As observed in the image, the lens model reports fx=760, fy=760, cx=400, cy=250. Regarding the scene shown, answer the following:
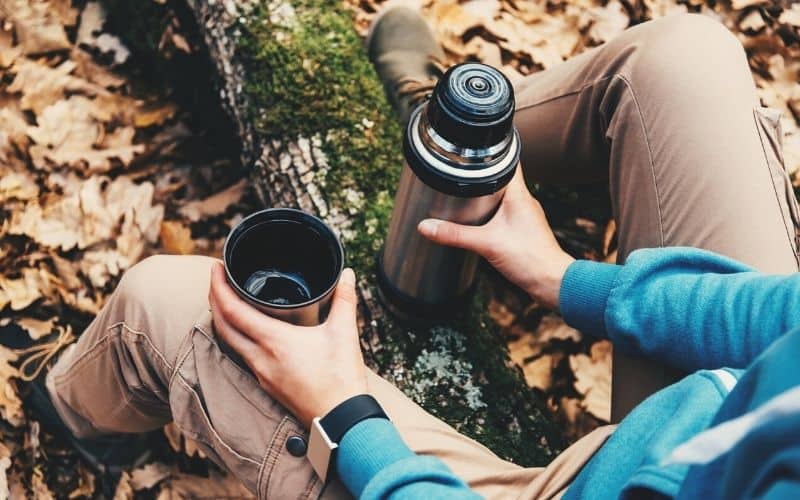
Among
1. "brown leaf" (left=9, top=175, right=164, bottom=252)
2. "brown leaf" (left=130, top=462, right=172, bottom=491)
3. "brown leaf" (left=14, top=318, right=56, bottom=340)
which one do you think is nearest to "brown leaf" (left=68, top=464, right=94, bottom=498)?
"brown leaf" (left=130, top=462, right=172, bottom=491)

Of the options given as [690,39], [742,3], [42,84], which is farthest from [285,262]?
[742,3]

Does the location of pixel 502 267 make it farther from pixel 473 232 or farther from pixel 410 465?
pixel 410 465

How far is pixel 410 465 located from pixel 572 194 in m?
1.84

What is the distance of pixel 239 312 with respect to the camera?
172 cm

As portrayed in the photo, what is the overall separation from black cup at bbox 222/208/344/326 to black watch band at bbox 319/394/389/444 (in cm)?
24


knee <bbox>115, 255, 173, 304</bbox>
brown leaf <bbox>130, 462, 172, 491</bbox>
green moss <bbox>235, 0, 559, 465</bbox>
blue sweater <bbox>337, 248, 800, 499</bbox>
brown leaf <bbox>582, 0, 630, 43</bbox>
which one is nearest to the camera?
blue sweater <bbox>337, 248, 800, 499</bbox>

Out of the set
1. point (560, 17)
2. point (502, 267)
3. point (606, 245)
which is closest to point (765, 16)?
point (560, 17)

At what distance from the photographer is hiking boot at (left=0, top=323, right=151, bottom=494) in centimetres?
261

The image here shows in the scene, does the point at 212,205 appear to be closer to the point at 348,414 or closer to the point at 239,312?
the point at 239,312

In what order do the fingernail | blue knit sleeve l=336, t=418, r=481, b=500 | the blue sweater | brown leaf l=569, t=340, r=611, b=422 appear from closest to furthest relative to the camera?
1. the blue sweater
2. blue knit sleeve l=336, t=418, r=481, b=500
3. the fingernail
4. brown leaf l=569, t=340, r=611, b=422

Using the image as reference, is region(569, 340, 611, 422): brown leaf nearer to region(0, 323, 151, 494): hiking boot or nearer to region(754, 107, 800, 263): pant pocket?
region(754, 107, 800, 263): pant pocket

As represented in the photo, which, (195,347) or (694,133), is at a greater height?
(694,133)

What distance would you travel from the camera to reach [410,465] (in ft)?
5.16

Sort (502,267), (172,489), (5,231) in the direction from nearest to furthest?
(502,267) < (172,489) < (5,231)
